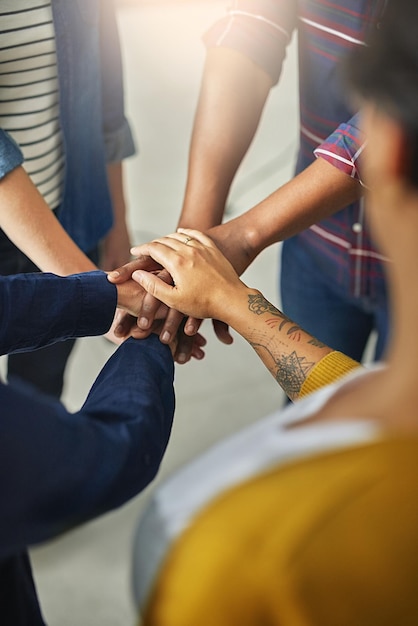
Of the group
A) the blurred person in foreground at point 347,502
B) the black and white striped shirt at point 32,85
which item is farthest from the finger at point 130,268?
the blurred person in foreground at point 347,502

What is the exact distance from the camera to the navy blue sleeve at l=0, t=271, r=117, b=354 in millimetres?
815

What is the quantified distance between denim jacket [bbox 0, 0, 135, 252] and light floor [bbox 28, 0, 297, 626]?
59 cm

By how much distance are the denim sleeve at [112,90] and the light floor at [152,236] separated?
0.57 metres

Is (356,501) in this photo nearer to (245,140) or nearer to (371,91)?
(371,91)

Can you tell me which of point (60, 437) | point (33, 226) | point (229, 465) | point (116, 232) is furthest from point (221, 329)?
point (229, 465)

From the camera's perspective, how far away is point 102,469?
0.61 meters

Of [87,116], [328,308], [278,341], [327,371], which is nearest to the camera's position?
[327,371]

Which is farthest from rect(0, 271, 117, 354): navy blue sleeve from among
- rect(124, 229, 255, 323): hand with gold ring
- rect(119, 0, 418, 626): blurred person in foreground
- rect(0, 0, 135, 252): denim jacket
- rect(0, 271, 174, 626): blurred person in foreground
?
rect(119, 0, 418, 626): blurred person in foreground

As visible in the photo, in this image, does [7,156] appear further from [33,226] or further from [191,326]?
[191,326]

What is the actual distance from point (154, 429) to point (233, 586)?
10.0 inches

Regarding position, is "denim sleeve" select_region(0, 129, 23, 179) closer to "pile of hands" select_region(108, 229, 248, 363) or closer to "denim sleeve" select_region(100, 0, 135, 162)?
→ "pile of hands" select_region(108, 229, 248, 363)

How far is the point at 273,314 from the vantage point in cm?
98

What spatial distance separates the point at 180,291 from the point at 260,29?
0.44 m

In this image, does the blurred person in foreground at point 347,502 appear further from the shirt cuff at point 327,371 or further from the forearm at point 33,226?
the forearm at point 33,226
